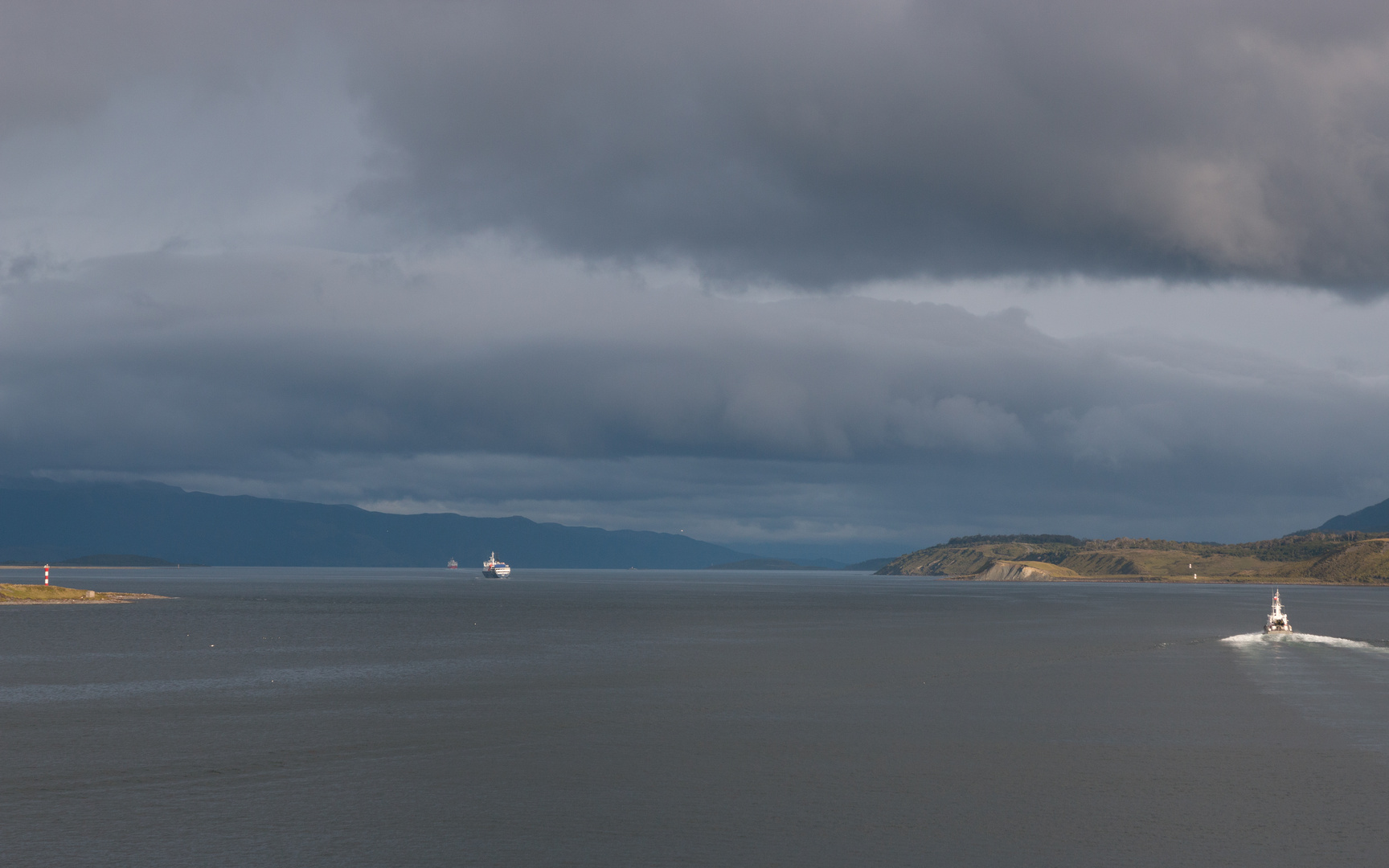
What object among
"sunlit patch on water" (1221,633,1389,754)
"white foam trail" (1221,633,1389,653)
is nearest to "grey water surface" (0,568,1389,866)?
"sunlit patch on water" (1221,633,1389,754)

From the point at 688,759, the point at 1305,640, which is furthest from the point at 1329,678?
the point at 688,759

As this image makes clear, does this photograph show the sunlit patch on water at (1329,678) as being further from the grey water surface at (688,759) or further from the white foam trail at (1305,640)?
the grey water surface at (688,759)

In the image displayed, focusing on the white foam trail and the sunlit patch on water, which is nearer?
the sunlit patch on water

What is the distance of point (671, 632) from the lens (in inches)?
5157

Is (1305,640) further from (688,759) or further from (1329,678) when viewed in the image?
(688,759)

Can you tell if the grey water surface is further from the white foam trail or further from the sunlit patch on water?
the white foam trail

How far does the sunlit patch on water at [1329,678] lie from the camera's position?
5706 cm

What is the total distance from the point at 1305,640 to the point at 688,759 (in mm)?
100488

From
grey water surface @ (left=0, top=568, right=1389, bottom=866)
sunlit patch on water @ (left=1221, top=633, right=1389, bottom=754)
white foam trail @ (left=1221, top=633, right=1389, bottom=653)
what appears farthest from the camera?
white foam trail @ (left=1221, top=633, right=1389, bottom=653)

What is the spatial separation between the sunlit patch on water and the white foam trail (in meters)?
0.08

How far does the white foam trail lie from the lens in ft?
365

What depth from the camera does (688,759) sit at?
4625cm

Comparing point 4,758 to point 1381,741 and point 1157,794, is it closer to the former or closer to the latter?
point 1157,794

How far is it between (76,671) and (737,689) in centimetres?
4920
